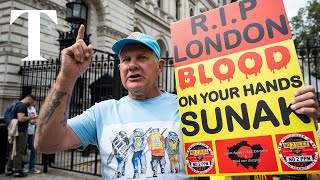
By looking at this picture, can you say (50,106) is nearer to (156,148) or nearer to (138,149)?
(138,149)

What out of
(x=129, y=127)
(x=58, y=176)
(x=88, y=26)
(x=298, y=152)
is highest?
(x=88, y=26)

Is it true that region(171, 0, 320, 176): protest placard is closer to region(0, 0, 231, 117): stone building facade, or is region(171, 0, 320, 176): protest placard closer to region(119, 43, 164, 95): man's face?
region(119, 43, 164, 95): man's face

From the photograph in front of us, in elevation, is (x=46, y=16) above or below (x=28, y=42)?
above

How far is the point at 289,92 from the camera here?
1.67 m

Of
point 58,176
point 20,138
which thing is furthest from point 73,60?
point 58,176

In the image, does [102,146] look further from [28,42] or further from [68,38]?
[28,42]

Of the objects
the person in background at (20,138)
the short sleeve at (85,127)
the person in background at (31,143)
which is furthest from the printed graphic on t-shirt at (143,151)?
the person in background at (31,143)

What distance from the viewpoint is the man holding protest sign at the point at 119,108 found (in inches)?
67.6

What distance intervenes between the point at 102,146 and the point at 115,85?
567 cm

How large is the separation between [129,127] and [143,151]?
0.19 meters

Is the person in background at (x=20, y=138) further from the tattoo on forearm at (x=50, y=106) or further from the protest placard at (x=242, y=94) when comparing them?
the protest placard at (x=242, y=94)

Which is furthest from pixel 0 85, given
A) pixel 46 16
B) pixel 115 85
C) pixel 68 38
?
pixel 115 85

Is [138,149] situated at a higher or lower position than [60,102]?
lower

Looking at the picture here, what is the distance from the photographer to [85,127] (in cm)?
194
